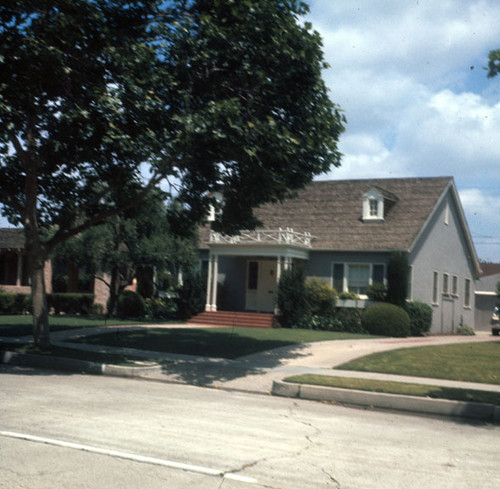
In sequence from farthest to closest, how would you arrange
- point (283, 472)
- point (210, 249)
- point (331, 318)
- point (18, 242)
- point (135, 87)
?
point (18, 242)
point (210, 249)
point (331, 318)
point (135, 87)
point (283, 472)

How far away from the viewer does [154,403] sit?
10.7 meters

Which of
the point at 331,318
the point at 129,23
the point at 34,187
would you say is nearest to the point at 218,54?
the point at 129,23

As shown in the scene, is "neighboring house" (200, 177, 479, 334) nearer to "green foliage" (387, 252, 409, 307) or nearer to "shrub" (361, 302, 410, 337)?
"green foliage" (387, 252, 409, 307)

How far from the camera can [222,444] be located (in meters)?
7.61

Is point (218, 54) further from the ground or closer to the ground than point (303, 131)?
further from the ground

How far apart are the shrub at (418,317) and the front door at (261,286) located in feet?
22.9

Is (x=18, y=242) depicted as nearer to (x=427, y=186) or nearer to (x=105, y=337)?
(x=105, y=337)

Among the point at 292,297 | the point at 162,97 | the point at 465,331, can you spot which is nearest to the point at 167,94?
the point at 162,97

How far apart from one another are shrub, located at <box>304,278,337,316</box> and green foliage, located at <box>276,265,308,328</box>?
285 mm

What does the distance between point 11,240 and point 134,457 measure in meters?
33.7

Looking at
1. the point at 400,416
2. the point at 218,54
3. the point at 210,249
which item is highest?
the point at 218,54

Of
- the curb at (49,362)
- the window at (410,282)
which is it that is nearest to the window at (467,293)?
the window at (410,282)

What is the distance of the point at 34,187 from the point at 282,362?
7.68 metres

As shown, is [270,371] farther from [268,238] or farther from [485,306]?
[485,306]
